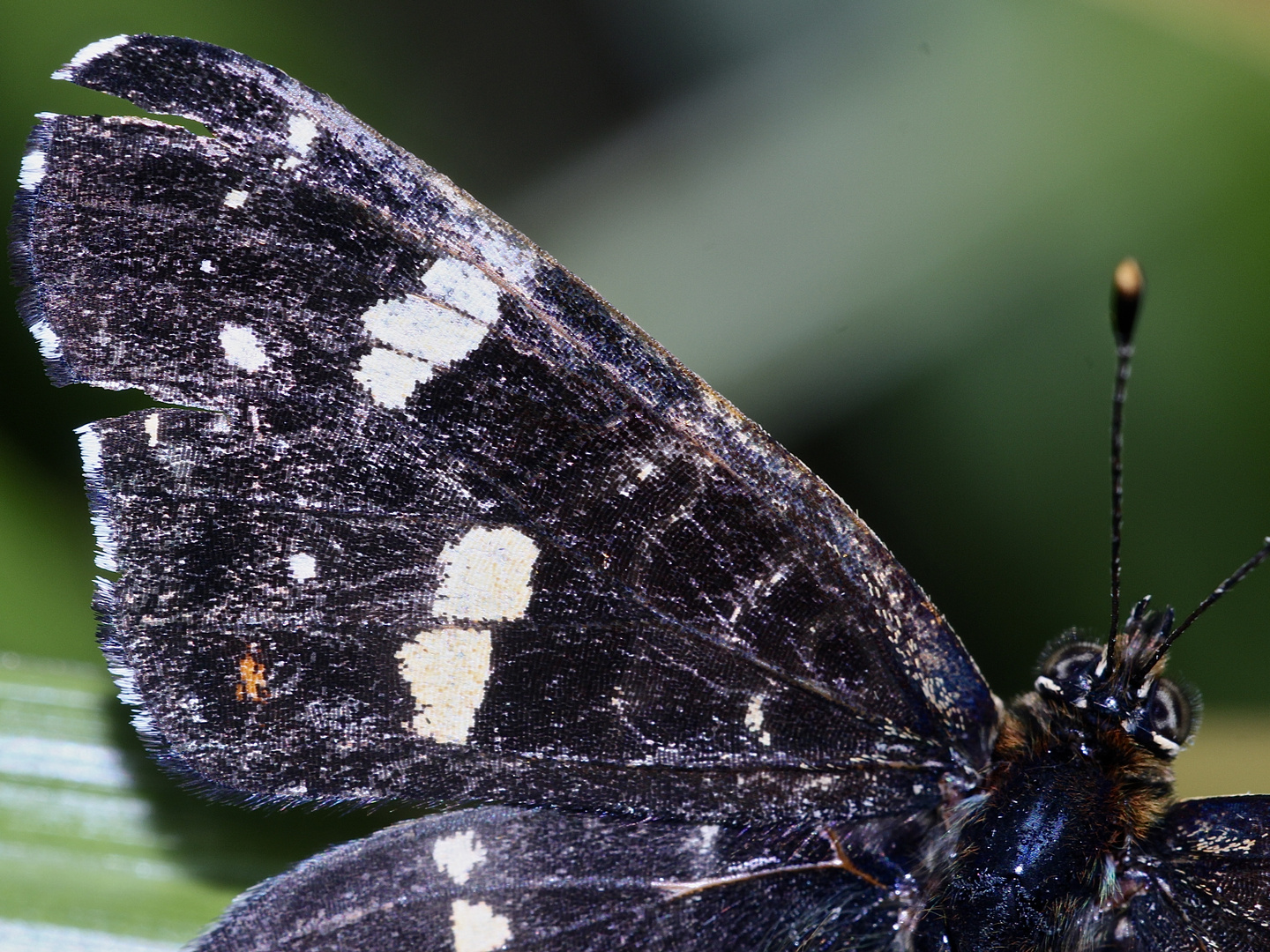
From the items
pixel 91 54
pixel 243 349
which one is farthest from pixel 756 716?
pixel 91 54

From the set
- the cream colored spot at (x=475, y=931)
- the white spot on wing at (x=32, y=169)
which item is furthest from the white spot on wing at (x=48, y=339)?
the cream colored spot at (x=475, y=931)

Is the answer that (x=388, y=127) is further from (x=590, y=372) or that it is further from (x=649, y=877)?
(x=649, y=877)

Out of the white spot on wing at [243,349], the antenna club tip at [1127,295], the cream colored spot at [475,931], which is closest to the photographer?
the antenna club tip at [1127,295]

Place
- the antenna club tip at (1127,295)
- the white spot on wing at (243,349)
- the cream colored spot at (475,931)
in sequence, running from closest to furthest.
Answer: the antenna club tip at (1127,295)
the white spot on wing at (243,349)
the cream colored spot at (475,931)

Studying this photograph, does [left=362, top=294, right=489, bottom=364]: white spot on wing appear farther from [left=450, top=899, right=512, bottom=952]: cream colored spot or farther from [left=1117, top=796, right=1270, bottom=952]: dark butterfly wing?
[left=1117, top=796, right=1270, bottom=952]: dark butterfly wing

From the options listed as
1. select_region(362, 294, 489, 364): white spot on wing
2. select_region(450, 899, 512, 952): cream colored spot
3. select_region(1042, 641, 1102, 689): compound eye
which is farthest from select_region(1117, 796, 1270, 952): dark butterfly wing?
select_region(362, 294, 489, 364): white spot on wing

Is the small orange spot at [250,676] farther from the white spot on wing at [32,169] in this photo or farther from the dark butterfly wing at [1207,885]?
the dark butterfly wing at [1207,885]

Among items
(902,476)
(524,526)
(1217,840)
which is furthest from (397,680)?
(902,476)
